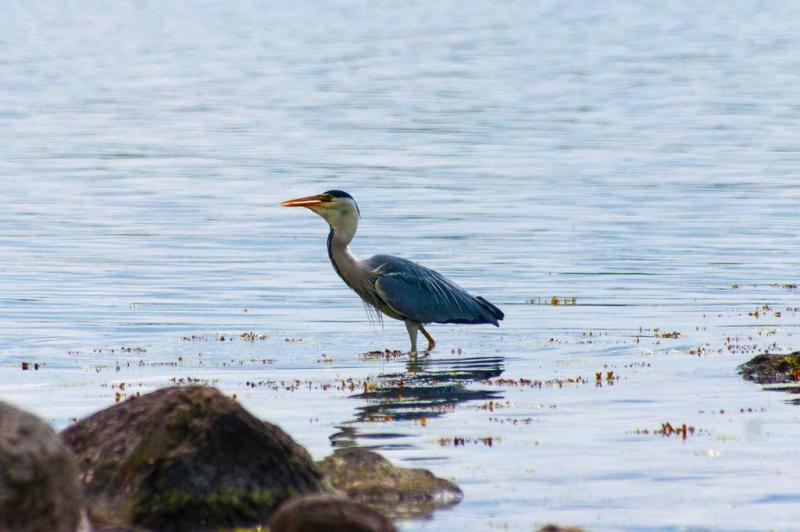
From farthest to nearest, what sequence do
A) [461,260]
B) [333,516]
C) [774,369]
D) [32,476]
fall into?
[461,260]
[774,369]
[333,516]
[32,476]

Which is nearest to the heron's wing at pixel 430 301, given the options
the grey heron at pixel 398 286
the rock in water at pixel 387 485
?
the grey heron at pixel 398 286

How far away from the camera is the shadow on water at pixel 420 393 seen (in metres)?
14.3

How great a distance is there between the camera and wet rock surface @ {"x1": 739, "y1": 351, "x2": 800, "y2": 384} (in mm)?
15945

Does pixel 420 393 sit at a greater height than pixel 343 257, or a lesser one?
lesser

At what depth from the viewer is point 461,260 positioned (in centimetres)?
2741

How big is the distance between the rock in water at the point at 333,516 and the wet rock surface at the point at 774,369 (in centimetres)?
724

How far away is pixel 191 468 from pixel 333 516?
5.19 ft

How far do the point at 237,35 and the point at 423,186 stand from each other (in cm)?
6353

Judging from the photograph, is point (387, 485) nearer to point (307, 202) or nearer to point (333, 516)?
point (333, 516)

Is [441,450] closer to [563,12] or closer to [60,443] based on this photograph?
[60,443]

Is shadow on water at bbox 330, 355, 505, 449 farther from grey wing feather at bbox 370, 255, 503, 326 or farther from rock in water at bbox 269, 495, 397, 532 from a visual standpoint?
rock in water at bbox 269, 495, 397, 532

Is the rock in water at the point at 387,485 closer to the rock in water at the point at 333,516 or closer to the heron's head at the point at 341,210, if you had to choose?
the rock in water at the point at 333,516

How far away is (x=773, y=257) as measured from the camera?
87.7ft

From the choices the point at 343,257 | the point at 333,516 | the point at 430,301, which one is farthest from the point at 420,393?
the point at 333,516
